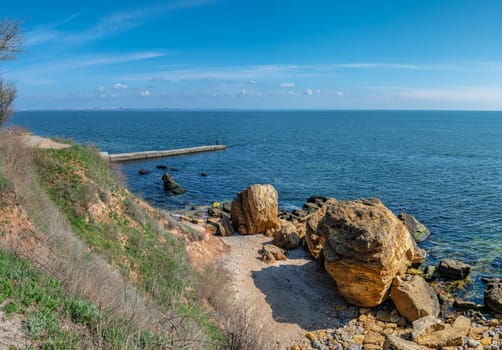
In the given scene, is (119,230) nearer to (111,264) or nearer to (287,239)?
(111,264)

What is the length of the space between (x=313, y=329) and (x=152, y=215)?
41.6ft

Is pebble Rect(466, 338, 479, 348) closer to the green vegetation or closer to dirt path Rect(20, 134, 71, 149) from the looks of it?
the green vegetation

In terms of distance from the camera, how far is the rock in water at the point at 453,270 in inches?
985

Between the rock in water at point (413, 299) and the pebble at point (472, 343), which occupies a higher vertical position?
the rock in water at point (413, 299)

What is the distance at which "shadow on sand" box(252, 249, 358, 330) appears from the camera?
20.4 m

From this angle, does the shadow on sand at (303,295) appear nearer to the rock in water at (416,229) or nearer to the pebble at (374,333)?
the pebble at (374,333)

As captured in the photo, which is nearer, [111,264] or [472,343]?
[111,264]

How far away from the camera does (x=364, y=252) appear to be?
821 inches

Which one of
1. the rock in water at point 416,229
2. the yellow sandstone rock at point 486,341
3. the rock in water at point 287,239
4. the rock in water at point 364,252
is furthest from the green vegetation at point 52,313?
the rock in water at point 416,229

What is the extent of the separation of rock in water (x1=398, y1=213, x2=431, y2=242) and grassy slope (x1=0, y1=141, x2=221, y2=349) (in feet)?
70.0

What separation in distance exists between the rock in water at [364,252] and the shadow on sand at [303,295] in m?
1.18

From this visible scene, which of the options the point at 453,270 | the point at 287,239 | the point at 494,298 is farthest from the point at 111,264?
the point at 453,270

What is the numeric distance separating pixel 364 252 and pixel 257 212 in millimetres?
12665

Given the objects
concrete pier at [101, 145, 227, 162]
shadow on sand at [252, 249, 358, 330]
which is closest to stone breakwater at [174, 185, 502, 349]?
shadow on sand at [252, 249, 358, 330]
